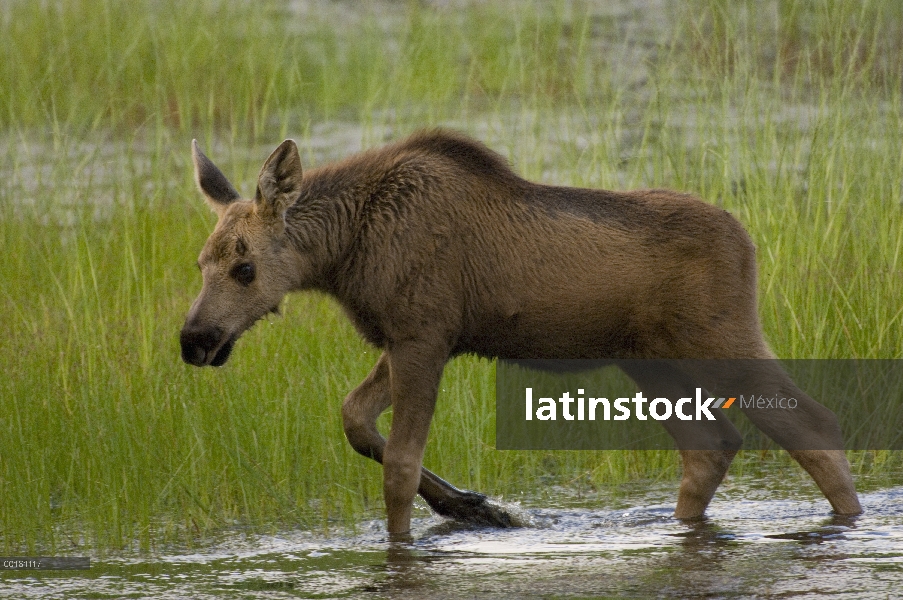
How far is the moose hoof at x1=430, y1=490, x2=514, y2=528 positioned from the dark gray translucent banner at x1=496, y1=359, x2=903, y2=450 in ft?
2.36

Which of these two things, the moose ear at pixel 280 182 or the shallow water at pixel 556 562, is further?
the moose ear at pixel 280 182

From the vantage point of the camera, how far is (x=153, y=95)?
14336mm

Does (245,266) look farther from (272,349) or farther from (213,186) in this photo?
(272,349)

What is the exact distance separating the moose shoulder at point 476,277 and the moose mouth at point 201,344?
0.01 meters

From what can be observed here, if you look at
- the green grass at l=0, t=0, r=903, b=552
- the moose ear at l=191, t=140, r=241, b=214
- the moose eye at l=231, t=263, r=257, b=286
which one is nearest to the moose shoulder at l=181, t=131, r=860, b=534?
the moose eye at l=231, t=263, r=257, b=286

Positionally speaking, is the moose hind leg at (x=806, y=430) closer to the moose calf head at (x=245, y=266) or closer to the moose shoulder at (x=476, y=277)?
the moose shoulder at (x=476, y=277)

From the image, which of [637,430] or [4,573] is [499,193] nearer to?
[637,430]

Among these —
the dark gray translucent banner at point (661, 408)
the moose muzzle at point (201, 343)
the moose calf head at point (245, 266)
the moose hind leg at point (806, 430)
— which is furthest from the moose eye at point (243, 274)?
the moose hind leg at point (806, 430)

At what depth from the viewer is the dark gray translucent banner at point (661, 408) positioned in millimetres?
7195

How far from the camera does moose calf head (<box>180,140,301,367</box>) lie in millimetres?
6457

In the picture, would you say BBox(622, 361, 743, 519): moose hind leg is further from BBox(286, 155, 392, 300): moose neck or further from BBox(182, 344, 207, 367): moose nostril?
BBox(182, 344, 207, 367): moose nostril

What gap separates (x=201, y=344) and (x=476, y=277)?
131 cm

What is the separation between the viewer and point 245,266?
259 inches

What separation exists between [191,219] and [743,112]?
14.3 feet
